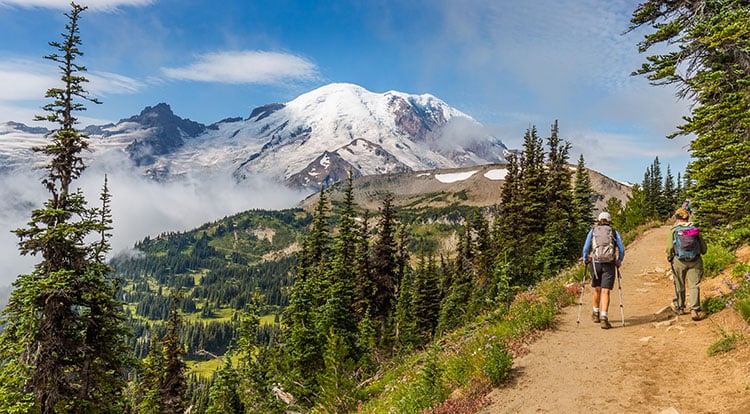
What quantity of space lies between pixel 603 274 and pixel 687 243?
7.23 feet

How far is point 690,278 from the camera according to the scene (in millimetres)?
10234

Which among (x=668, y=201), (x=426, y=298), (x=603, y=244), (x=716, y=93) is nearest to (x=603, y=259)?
(x=603, y=244)

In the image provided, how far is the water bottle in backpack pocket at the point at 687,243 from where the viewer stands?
1027 cm

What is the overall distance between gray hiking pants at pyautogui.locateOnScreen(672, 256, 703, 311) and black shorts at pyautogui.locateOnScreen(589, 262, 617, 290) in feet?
5.35

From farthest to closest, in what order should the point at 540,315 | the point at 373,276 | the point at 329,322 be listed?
the point at 373,276 → the point at 329,322 → the point at 540,315

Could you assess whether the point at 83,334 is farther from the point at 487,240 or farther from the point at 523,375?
the point at 487,240

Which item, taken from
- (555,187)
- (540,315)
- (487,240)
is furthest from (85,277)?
(487,240)

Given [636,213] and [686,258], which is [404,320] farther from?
[636,213]

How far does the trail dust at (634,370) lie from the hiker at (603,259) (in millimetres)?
553

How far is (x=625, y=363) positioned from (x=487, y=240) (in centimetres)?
4214

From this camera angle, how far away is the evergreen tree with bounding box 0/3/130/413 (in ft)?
50.8

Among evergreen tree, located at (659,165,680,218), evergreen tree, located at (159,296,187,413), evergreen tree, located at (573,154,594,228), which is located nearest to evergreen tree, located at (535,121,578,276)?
evergreen tree, located at (573,154,594,228)

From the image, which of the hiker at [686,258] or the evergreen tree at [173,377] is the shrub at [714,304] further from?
the evergreen tree at [173,377]

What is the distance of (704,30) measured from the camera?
15.1 m
